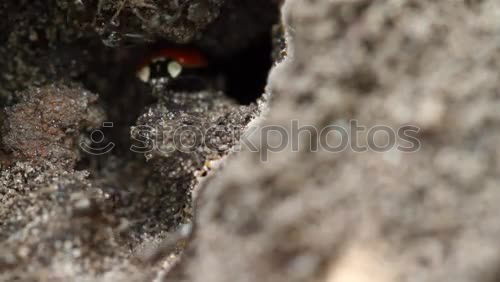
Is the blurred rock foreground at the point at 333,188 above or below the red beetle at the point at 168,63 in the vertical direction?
below

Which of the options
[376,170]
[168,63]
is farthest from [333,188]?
[168,63]

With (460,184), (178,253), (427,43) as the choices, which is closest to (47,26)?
(178,253)

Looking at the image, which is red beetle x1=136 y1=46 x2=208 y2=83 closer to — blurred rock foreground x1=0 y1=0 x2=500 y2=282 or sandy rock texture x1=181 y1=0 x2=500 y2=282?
blurred rock foreground x1=0 y1=0 x2=500 y2=282

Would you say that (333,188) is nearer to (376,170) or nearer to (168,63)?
(376,170)

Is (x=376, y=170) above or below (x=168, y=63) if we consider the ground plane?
below

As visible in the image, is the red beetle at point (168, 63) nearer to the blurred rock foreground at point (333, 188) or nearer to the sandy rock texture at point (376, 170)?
the blurred rock foreground at point (333, 188)

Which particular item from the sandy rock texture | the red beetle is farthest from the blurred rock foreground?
the red beetle

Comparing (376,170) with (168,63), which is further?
(168,63)

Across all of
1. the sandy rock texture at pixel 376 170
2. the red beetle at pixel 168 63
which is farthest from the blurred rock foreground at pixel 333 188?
the red beetle at pixel 168 63

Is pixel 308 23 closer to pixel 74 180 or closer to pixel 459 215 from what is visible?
pixel 459 215

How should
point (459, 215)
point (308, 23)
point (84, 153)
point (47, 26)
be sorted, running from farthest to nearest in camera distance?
point (47, 26)
point (84, 153)
point (308, 23)
point (459, 215)

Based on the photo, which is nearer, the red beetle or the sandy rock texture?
the sandy rock texture
